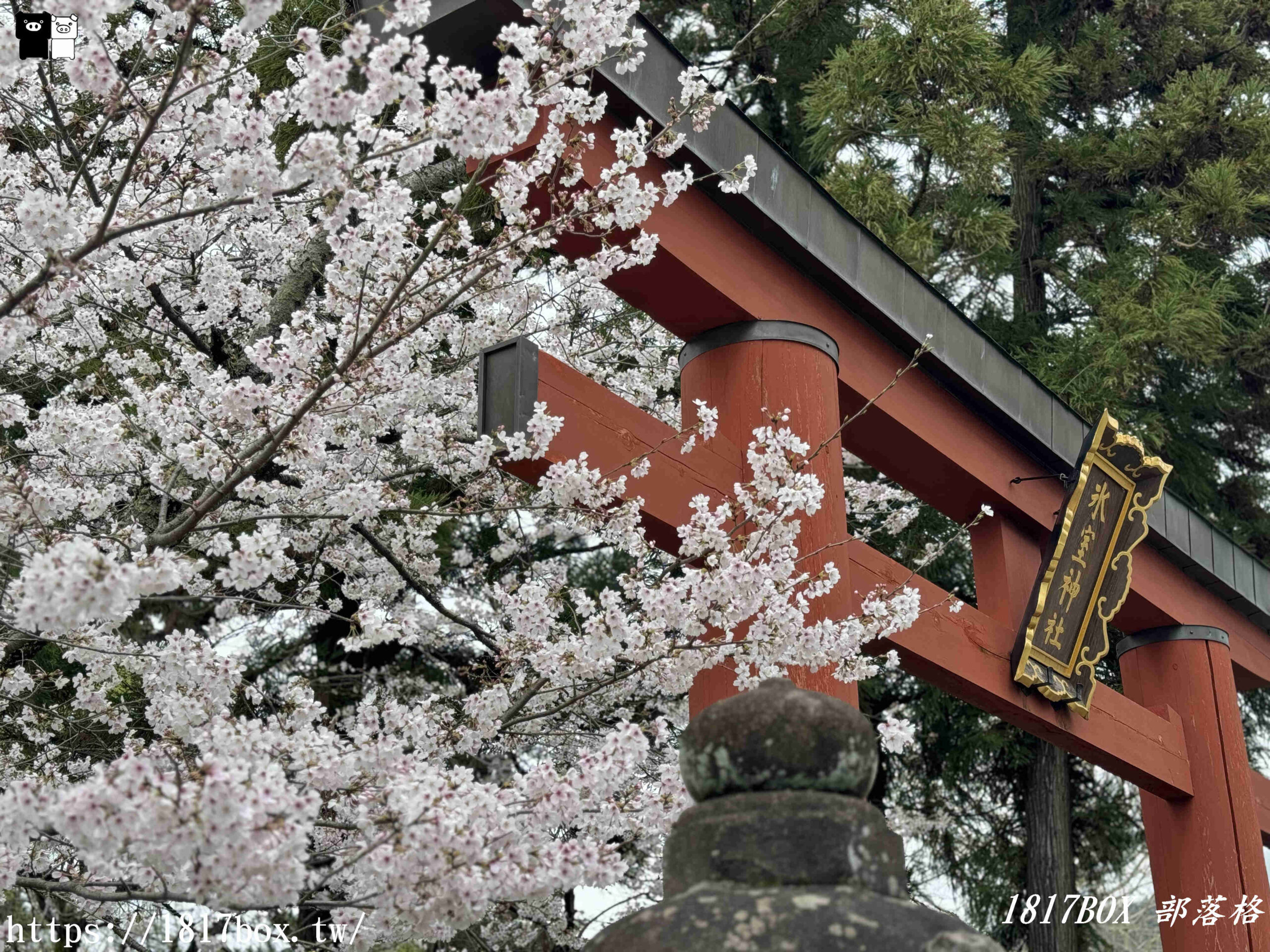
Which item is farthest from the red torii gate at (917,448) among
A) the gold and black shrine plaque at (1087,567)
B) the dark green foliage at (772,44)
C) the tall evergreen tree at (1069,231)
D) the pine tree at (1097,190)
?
the dark green foliage at (772,44)

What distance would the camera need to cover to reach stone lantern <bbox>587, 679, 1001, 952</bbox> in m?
1.75

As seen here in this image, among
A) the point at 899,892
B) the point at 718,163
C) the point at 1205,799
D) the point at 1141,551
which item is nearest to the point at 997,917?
the point at 1205,799

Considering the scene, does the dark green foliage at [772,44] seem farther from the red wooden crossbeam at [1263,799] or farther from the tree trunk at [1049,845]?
the red wooden crossbeam at [1263,799]

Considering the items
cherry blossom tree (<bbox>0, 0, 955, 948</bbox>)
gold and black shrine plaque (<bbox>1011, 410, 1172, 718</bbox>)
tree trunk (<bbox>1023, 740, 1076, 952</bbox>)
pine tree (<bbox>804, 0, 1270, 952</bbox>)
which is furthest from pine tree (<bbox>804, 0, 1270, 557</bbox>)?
cherry blossom tree (<bbox>0, 0, 955, 948</bbox>)

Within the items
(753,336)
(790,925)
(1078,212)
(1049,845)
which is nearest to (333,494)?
(753,336)

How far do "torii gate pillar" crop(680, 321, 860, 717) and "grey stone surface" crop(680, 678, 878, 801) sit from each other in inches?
77.4

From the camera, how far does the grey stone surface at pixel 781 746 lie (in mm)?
1939

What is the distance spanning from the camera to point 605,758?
2.66 meters

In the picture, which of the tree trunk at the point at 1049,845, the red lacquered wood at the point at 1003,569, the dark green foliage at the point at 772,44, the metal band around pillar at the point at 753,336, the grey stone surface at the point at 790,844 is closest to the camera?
the grey stone surface at the point at 790,844

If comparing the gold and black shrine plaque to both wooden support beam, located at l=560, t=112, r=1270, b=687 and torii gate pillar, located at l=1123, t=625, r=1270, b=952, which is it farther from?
torii gate pillar, located at l=1123, t=625, r=1270, b=952

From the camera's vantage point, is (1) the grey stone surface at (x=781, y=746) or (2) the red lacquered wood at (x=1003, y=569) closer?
(1) the grey stone surface at (x=781, y=746)

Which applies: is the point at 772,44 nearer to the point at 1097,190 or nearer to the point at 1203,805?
the point at 1097,190

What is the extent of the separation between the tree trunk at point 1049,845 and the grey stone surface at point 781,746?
23.0 ft

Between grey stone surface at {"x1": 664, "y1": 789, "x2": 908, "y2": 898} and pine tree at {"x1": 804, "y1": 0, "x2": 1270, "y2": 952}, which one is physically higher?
pine tree at {"x1": 804, "y1": 0, "x2": 1270, "y2": 952}
